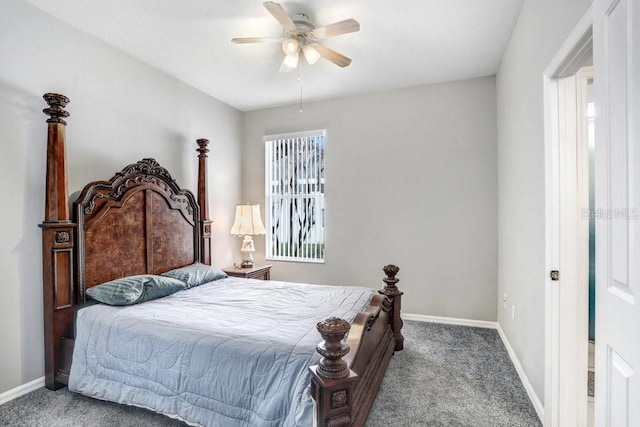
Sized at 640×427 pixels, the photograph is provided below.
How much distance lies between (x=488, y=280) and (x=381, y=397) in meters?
2.06

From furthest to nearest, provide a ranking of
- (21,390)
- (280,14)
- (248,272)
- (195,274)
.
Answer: (248,272) < (195,274) < (21,390) < (280,14)

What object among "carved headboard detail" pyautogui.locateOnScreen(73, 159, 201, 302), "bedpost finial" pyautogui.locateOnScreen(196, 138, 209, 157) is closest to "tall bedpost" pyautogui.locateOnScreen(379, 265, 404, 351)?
"carved headboard detail" pyautogui.locateOnScreen(73, 159, 201, 302)

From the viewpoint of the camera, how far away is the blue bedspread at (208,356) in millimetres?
1595

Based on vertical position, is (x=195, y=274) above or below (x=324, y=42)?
below

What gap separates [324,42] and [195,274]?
2416 mm

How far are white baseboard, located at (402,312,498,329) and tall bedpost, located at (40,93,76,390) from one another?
10.7ft

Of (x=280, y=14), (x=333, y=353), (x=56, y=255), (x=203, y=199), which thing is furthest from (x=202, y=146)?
(x=333, y=353)

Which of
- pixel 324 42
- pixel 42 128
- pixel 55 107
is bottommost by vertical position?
pixel 42 128

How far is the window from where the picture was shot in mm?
4309

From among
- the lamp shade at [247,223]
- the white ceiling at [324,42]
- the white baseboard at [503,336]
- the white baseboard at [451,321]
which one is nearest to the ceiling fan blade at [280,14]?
the white ceiling at [324,42]

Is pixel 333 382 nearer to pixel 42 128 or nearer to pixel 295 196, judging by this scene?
pixel 42 128

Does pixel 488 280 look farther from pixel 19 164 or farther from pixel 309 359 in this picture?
pixel 19 164

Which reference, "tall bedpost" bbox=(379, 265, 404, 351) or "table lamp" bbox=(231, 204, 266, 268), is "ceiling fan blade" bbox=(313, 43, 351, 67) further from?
"table lamp" bbox=(231, 204, 266, 268)

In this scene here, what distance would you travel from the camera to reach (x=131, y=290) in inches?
93.8
